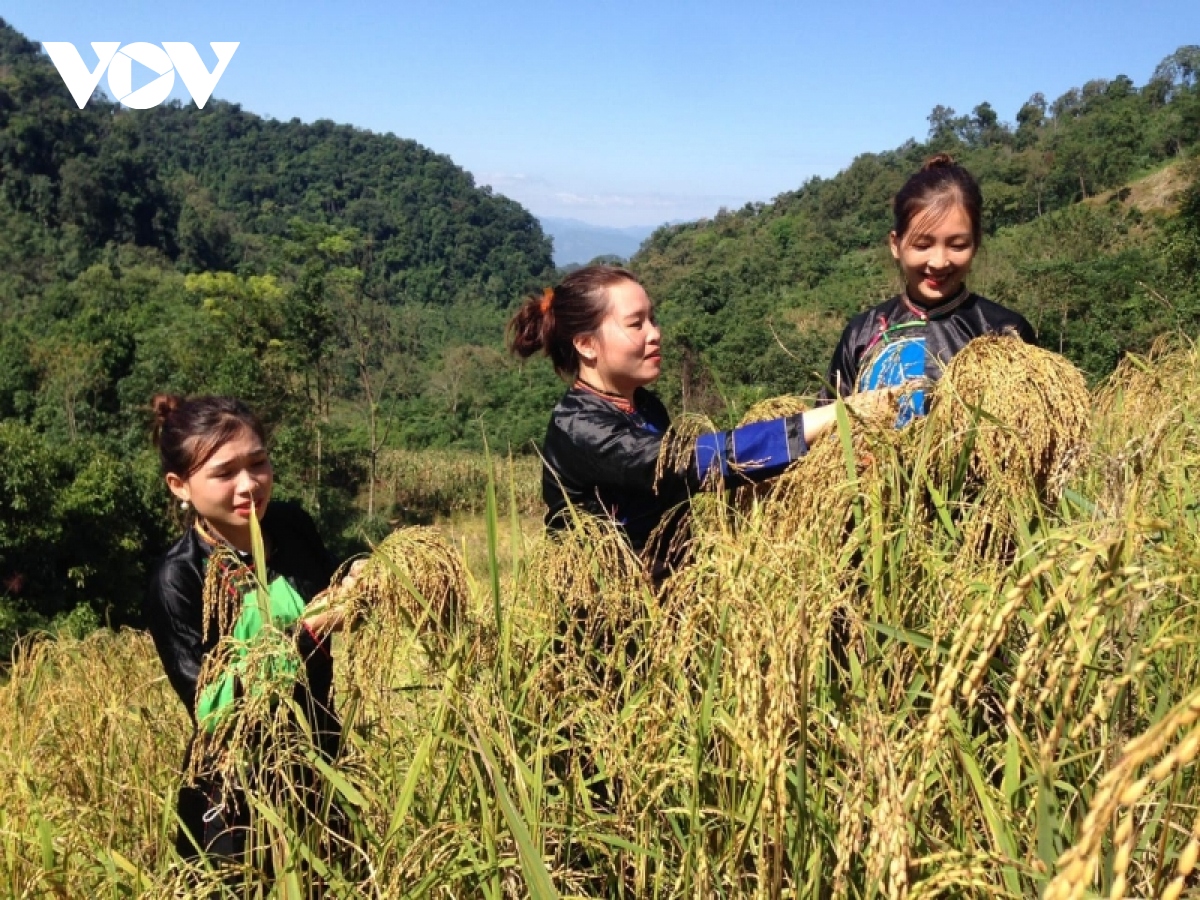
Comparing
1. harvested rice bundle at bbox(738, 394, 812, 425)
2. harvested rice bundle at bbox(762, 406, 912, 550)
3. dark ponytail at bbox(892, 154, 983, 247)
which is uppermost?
dark ponytail at bbox(892, 154, 983, 247)

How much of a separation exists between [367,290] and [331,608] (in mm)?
68545

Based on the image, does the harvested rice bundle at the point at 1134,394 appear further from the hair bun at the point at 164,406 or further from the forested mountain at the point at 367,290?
the hair bun at the point at 164,406

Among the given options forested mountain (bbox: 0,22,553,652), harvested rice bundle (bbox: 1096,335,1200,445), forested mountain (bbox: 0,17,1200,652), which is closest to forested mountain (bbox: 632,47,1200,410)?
forested mountain (bbox: 0,17,1200,652)

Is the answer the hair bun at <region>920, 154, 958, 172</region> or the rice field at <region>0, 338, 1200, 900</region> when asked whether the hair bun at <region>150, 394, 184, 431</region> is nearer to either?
the rice field at <region>0, 338, 1200, 900</region>

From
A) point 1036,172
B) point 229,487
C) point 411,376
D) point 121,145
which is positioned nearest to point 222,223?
point 121,145

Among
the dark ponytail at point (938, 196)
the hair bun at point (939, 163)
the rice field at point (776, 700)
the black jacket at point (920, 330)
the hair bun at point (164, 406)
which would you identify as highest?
the hair bun at point (939, 163)

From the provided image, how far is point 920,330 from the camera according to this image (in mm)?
1770

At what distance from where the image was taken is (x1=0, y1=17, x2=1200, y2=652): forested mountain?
16875 mm

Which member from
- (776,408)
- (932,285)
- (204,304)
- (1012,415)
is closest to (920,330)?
(932,285)

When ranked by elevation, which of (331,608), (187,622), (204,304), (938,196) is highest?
(204,304)

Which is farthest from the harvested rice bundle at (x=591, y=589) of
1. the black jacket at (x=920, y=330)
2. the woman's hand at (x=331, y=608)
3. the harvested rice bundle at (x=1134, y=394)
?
the harvested rice bundle at (x=1134, y=394)

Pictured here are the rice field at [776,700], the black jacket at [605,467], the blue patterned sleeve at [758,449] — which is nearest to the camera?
the rice field at [776,700]

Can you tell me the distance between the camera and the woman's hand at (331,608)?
3.78ft

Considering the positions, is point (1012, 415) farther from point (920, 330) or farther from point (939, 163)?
point (939, 163)
